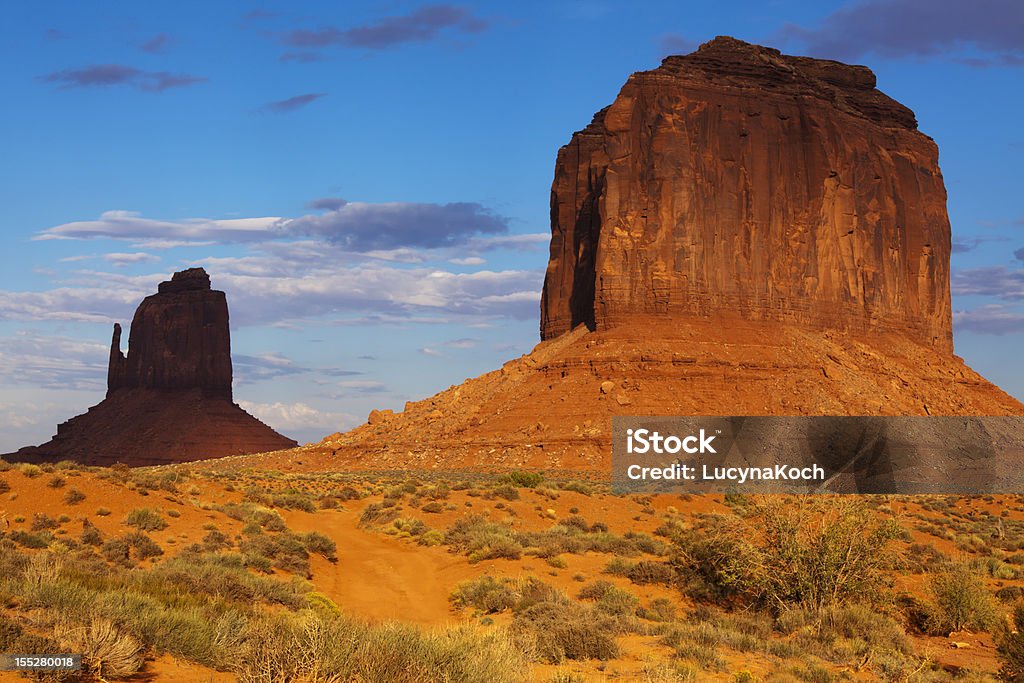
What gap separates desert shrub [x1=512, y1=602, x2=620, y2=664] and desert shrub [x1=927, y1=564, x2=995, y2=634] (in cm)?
575

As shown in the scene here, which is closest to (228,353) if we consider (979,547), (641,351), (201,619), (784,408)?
(641,351)

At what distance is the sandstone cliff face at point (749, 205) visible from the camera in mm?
69688

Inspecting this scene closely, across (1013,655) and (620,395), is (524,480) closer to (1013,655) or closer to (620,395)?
(620,395)

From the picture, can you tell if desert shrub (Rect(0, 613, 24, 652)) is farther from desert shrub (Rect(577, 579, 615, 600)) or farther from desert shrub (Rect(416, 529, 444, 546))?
desert shrub (Rect(416, 529, 444, 546))

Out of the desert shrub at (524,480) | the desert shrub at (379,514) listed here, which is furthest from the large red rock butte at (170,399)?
the desert shrub at (379,514)

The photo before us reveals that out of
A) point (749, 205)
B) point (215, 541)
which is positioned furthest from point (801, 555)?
point (749, 205)

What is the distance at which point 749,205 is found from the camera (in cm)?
7300

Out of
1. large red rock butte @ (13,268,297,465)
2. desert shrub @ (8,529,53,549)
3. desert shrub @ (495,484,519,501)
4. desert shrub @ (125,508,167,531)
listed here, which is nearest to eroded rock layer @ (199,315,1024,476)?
desert shrub @ (495,484,519,501)

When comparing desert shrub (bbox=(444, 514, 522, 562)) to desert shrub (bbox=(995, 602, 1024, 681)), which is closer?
desert shrub (bbox=(995, 602, 1024, 681))

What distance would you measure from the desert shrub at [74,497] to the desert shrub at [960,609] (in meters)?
17.2

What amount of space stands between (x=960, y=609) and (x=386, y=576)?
10.9 metres

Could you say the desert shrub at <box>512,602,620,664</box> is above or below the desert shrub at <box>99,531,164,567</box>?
below

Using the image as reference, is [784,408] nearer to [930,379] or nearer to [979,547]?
[930,379]

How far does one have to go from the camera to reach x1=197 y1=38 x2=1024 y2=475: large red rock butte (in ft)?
199
